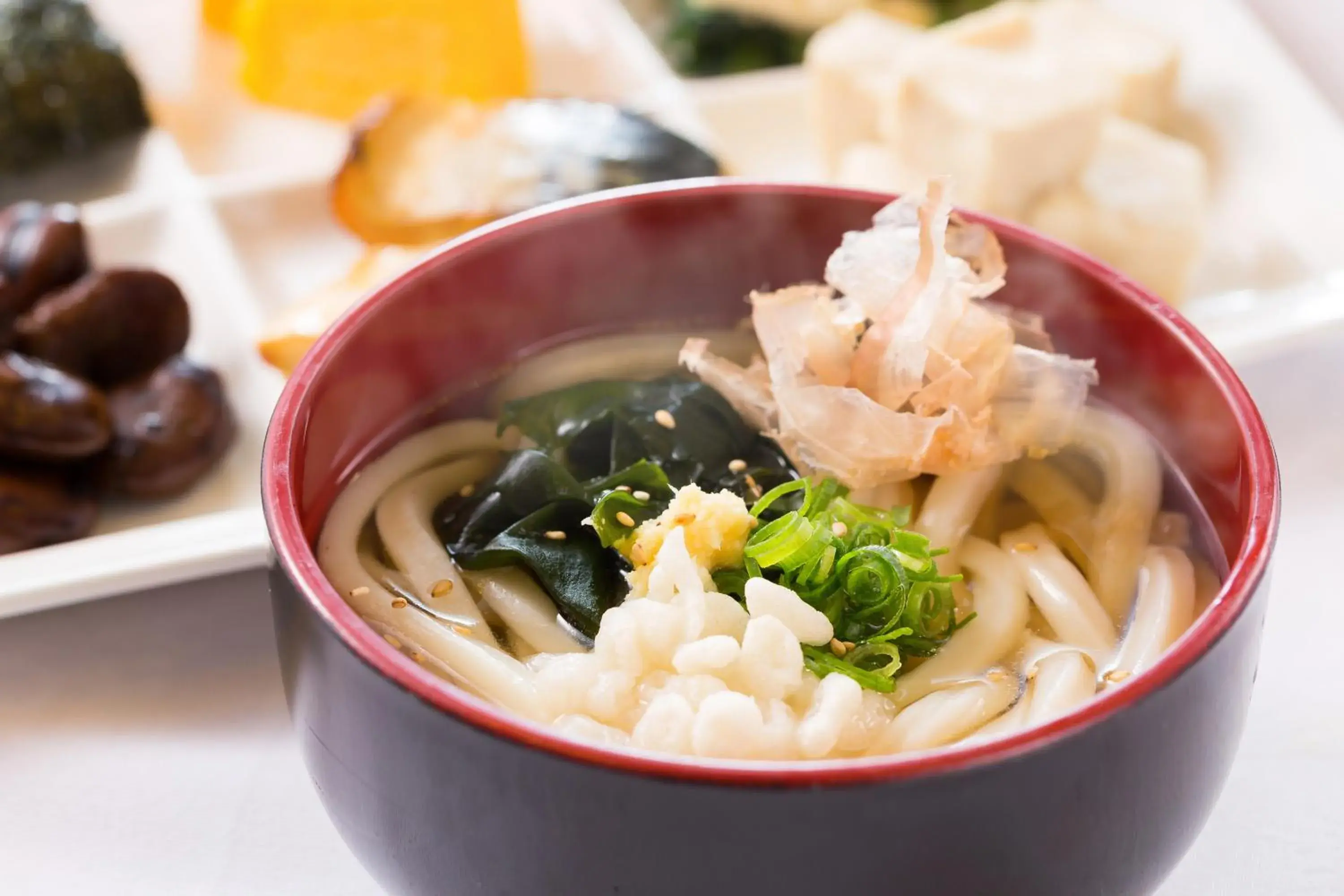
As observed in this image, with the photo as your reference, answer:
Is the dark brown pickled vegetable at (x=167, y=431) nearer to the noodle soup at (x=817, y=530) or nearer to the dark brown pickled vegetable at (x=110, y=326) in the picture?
the dark brown pickled vegetable at (x=110, y=326)

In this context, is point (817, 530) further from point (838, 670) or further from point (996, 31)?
point (996, 31)

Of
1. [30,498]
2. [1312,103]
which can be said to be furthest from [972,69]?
[30,498]

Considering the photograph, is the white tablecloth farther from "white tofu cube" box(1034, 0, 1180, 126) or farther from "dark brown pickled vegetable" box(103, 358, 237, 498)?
"white tofu cube" box(1034, 0, 1180, 126)

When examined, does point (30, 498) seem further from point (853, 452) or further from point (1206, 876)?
point (1206, 876)

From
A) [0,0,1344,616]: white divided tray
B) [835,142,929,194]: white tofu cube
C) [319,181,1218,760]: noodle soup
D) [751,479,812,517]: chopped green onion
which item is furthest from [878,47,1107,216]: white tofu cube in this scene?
[751,479,812,517]: chopped green onion

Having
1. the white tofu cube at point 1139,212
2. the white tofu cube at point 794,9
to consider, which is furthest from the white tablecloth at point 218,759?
the white tofu cube at point 794,9

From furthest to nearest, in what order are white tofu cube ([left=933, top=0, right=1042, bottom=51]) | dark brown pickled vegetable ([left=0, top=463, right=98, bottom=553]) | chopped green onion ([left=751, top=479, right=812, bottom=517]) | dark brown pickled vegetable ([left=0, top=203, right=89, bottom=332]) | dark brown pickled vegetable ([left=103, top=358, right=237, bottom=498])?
white tofu cube ([left=933, top=0, right=1042, bottom=51]), dark brown pickled vegetable ([left=0, top=203, right=89, bottom=332]), dark brown pickled vegetable ([left=103, top=358, right=237, bottom=498]), dark brown pickled vegetable ([left=0, top=463, right=98, bottom=553]), chopped green onion ([left=751, top=479, right=812, bottom=517])

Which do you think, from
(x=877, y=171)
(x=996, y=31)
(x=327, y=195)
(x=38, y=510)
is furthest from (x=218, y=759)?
(x=996, y=31)
